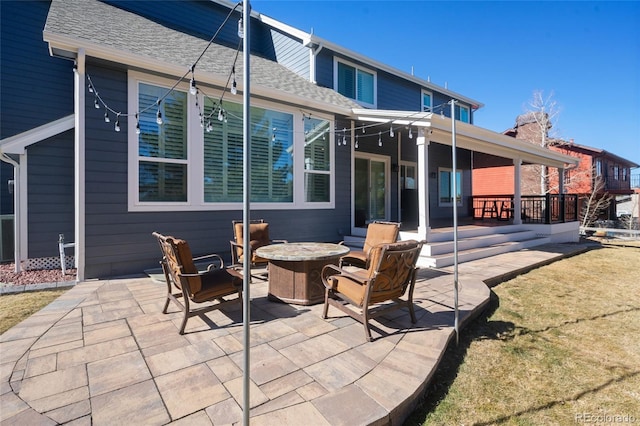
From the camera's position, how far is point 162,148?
215 inches

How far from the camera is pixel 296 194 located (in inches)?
280

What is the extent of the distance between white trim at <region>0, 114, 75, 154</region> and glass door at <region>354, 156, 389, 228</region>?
712 centimetres

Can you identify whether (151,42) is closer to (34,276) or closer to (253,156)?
(253,156)

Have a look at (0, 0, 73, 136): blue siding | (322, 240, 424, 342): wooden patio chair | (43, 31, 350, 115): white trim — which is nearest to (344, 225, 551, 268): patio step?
(322, 240, 424, 342): wooden patio chair

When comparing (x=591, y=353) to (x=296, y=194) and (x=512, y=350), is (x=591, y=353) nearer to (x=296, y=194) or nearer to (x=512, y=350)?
(x=512, y=350)

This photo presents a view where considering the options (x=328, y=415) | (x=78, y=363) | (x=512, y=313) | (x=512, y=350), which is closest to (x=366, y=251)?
(x=512, y=313)

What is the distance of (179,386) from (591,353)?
369 centimetres

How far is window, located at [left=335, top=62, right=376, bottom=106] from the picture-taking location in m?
9.73

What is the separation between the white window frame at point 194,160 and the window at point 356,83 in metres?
3.05

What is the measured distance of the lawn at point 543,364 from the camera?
2.05 meters

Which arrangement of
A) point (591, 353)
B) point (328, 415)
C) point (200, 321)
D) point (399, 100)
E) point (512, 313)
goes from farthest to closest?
point (399, 100) → point (512, 313) → point (200, 321) → point (591, 353) → point (328, 415)

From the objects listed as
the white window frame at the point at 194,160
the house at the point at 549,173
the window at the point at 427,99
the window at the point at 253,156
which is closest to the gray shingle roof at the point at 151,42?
the white window frame at the point at 194,160

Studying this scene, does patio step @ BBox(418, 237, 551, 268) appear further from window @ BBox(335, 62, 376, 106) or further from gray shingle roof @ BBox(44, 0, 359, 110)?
window @ BBox(335, 62, 376, 106)

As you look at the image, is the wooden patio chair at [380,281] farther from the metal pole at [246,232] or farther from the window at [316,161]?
the window at [316,161]
